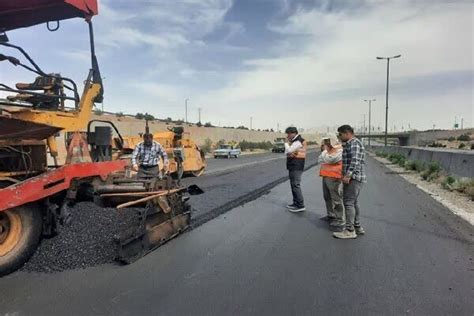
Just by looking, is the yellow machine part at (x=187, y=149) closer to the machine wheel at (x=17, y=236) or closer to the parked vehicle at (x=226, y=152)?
the machine wheel at (x=17, y=236)

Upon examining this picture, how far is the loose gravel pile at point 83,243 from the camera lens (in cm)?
553

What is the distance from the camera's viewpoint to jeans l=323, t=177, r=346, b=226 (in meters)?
7.70

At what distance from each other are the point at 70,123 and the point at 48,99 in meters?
0.38

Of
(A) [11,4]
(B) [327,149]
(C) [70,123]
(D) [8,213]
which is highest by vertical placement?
(A) [11,4]

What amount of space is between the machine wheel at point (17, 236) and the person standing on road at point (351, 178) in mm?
4434

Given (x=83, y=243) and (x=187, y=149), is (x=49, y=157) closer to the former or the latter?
(x=83, y=243)

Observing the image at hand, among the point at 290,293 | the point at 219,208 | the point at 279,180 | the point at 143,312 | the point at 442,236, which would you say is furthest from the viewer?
the point at 279,180

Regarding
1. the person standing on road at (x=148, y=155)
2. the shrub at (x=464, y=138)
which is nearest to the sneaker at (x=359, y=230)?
the person standing on road at (x=148, y=155)

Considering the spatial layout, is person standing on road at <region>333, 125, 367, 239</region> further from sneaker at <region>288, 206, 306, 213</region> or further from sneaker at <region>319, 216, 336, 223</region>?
sneaker at <region>288, 206, 306, 213</region>

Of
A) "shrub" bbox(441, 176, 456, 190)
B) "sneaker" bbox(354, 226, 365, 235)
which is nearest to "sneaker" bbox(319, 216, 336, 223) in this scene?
"sneaker" bbox(354, 226, 365, 235)

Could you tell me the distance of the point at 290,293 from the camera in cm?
457

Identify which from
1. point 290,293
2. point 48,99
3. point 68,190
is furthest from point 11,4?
point 290,293

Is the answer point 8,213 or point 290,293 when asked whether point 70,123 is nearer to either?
point 8,213

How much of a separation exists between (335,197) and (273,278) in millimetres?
3194
